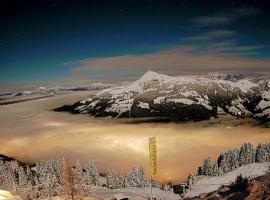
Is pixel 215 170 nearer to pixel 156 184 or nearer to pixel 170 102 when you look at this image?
pixel 156 184

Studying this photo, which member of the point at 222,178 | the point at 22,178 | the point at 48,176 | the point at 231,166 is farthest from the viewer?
the point at 231,166

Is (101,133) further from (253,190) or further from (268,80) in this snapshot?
(253,190)

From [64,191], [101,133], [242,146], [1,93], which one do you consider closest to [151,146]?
[64,191]

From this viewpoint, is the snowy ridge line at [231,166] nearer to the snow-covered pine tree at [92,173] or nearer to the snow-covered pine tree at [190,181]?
the snow-covered pine tree at [190,181]

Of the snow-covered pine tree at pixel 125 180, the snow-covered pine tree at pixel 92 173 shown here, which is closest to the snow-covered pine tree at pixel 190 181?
the snow-covered pine tree at pixel 125 180

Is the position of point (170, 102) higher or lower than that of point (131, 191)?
higher

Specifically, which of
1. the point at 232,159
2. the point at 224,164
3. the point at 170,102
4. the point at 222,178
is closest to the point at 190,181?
the point at 222,178
